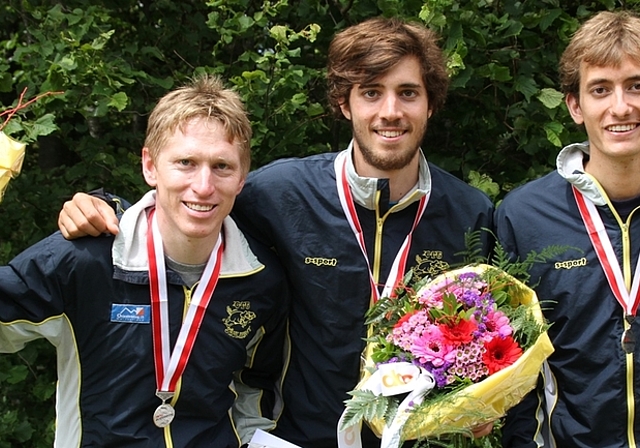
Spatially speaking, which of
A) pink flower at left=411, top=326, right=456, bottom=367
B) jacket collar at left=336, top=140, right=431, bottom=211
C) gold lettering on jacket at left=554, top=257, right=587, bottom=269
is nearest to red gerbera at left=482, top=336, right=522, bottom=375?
pink flower at left=411, top=326, right=456, bottom=367

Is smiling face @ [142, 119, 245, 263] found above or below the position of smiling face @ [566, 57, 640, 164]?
below

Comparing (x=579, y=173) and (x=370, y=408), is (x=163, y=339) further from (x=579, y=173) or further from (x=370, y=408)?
(x=579, y=173)

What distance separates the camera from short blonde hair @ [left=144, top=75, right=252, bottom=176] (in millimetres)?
3648

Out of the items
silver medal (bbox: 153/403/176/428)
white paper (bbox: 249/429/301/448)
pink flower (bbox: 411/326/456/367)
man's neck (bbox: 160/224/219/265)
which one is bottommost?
white paper (bbox: 249/429/301/448)

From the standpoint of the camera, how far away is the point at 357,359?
3875 mm

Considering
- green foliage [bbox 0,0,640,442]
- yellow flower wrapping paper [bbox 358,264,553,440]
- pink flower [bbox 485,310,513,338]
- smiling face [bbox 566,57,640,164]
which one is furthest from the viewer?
green foliage [bbox 0,0,640,442]

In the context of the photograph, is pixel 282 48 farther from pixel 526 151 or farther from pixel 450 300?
pixel 450 300

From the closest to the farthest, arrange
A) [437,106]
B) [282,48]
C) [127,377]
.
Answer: [127,377]
[437,106]
[282,48]

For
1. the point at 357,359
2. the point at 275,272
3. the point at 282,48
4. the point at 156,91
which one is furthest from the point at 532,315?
the point at 156,91

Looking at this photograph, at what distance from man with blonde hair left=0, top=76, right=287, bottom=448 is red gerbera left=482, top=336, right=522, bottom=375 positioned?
107 cm

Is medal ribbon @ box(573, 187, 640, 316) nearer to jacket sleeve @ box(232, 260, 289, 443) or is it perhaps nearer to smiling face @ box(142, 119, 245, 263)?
jacket sleeve @ box(232, 260, 289, 443)

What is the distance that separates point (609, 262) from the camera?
3.73 meters

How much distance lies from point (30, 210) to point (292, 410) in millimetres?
2169

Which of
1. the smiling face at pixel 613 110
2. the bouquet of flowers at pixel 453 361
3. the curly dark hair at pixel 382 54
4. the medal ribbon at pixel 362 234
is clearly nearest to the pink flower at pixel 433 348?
the bouquet of flowers at pixel 453 361
